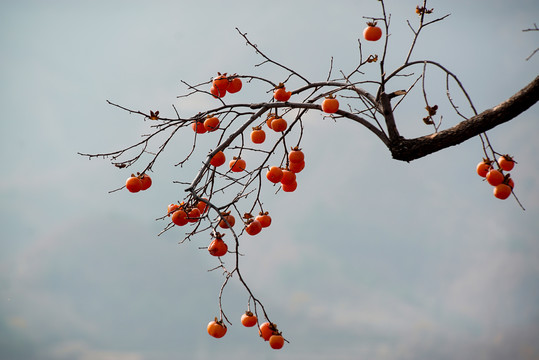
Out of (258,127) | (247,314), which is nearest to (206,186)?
(258,127)

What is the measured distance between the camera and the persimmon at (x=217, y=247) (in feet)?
7.66

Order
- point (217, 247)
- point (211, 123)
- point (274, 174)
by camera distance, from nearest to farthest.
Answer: point (217, 247)
point (274, 174)
point (211, 123)

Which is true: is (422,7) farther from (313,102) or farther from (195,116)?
(195,116)

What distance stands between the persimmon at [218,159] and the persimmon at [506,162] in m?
1.44

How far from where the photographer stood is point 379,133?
2.69 m

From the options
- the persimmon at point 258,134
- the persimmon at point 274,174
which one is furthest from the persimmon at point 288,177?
the persimmon at point 258,134

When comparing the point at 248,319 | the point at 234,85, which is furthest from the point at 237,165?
the point at 248,319

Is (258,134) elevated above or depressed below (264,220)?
above

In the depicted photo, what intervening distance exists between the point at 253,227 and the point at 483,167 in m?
1.22

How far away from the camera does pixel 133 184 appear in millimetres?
2594

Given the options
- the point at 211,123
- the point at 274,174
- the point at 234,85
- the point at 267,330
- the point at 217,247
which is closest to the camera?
the point at 217,247

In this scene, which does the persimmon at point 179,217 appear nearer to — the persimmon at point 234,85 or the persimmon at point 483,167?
the persimmon at point 234,85

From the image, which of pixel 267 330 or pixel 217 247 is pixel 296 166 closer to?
pixel 217 247

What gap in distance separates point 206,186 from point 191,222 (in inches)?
9.9
